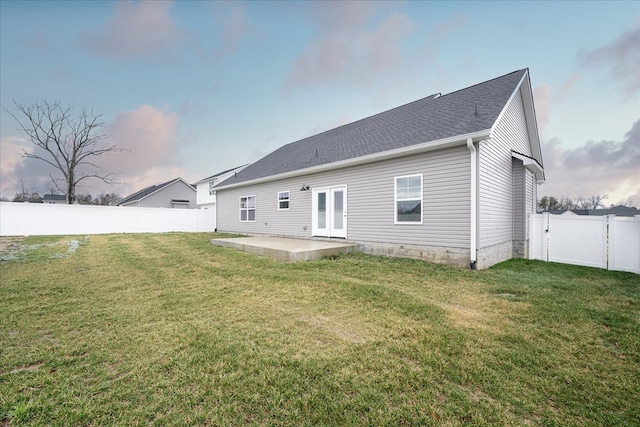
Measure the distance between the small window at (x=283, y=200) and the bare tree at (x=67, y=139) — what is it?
16402mm

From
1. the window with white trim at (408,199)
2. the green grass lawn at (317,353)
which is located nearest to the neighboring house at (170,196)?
the green grass lawn at (317,353)

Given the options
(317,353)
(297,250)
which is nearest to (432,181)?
(297,250)

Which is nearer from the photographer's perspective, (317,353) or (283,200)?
(317,353)

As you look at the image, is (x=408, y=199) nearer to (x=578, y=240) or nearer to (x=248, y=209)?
(x=578, y=240)

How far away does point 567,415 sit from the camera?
6.15ft

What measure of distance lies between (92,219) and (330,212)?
50.4ft

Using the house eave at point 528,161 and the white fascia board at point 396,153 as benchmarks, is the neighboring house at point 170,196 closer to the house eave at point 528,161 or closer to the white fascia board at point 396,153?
the white fascia board at point 396,153

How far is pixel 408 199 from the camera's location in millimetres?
7816

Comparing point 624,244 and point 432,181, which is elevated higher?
point 432,181

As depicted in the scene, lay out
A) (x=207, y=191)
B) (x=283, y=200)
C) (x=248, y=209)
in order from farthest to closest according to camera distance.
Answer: (x=207, y=191), (x=248, y=209), (x=283, y=200)

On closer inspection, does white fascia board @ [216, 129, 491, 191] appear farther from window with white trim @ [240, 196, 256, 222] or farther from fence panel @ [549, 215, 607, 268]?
fence panel @ [549, 215, 607, 268]

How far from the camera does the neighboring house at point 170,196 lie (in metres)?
29.4

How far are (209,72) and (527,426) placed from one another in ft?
50.3

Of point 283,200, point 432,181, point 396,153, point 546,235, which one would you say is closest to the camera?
point 432,181
